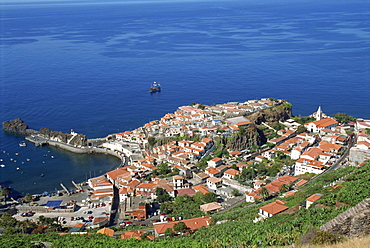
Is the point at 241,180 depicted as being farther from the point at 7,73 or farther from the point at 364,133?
the point at 7,73

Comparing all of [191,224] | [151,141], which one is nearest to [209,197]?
[191,224]

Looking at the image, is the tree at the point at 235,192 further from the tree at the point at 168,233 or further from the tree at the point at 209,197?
the tree at the point at 168,233

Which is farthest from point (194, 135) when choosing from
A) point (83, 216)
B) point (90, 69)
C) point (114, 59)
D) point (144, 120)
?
point (114, 59)

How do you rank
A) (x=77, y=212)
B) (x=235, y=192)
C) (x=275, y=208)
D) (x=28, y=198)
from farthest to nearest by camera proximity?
(x=28, y=198), (x=235, y=192), (x=77, y=212), (x=275, y=208)

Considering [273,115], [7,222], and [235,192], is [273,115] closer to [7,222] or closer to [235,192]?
[235,192]

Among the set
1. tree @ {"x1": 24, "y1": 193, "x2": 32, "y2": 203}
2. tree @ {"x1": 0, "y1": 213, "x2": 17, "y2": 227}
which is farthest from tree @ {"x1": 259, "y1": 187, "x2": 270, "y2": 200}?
tree @ {"x1": 24, "y1": 193, "x2": 32, "y2": 203}

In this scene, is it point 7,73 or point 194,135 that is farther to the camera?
point 7,73

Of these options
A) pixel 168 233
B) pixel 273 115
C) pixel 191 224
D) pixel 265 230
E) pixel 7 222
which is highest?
pixel 265 230
